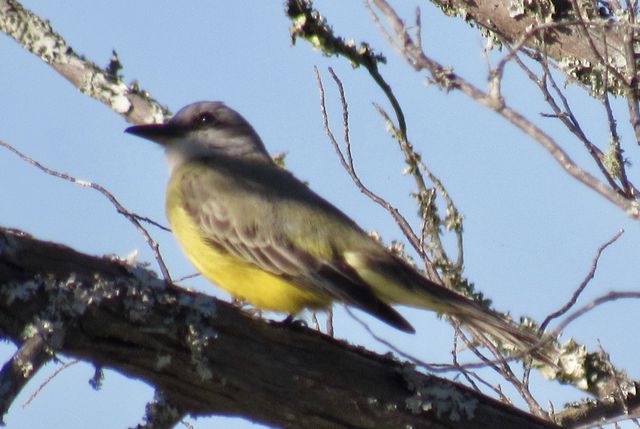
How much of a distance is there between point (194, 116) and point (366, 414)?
3519mm

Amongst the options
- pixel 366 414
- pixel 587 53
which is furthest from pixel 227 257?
pixel 587 53

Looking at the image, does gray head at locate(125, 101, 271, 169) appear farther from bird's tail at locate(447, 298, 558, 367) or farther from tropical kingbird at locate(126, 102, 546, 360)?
bird's tail at locate(447, 298, 558, 367)

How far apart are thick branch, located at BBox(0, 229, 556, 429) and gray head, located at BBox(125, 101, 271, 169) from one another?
2.84m

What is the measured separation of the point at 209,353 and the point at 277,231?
1.96 meters

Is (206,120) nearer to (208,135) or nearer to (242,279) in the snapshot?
(208,135)

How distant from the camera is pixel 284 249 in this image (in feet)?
19.8

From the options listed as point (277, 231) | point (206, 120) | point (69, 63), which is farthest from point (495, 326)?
point (206, 120)

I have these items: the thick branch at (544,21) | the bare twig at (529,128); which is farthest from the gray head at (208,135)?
the bare twig at (529,128)

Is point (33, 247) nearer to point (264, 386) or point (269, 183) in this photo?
point (264, 386)

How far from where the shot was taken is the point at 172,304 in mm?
4320

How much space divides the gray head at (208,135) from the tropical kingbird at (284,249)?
0.31ft

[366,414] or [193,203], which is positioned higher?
[193,203]

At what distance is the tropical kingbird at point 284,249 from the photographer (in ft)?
18.5

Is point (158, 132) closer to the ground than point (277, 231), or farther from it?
farther from it
